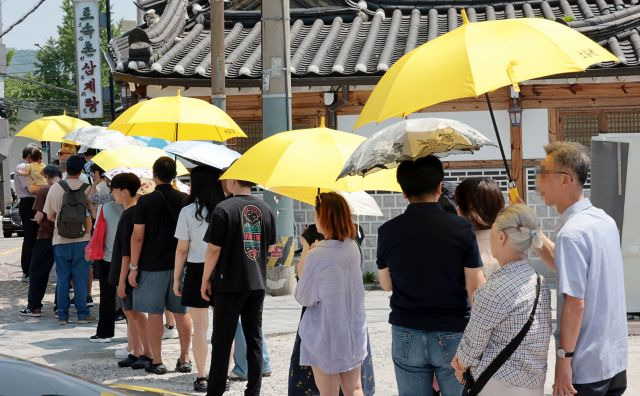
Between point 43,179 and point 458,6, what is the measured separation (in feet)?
25.0

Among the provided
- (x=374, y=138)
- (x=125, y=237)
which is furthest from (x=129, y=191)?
(x=374, y=138)

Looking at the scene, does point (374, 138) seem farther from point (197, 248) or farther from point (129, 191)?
point (129, 191)

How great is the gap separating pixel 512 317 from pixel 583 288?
0.34 metres

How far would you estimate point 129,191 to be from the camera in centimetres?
988

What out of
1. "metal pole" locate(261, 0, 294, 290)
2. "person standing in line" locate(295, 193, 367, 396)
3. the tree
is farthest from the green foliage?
the tree

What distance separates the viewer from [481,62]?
558cm

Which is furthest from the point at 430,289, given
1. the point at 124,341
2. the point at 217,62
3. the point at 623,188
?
the point at 217,62

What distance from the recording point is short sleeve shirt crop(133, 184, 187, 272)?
30.4 ft

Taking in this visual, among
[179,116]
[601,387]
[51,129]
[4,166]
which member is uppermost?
[4,166]

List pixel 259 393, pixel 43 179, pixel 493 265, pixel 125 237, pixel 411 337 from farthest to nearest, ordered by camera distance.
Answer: pixel 43 179, pixel 125 237, pixel 259 393, pixel 493 265, pixel 411 337

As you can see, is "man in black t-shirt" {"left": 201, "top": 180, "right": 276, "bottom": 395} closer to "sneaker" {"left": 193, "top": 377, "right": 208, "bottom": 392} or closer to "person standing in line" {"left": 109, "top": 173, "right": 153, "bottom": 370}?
"sneaker" {"left": 193, "top": 377, "right": 208, "bottom": 392}

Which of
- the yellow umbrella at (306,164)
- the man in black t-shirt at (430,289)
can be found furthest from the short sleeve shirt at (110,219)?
the man in black t-shirt at (430,289)

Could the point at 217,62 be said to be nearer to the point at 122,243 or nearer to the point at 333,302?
the point at 122,243

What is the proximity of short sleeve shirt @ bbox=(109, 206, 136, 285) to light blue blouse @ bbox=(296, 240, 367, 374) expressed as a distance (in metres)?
3.15
